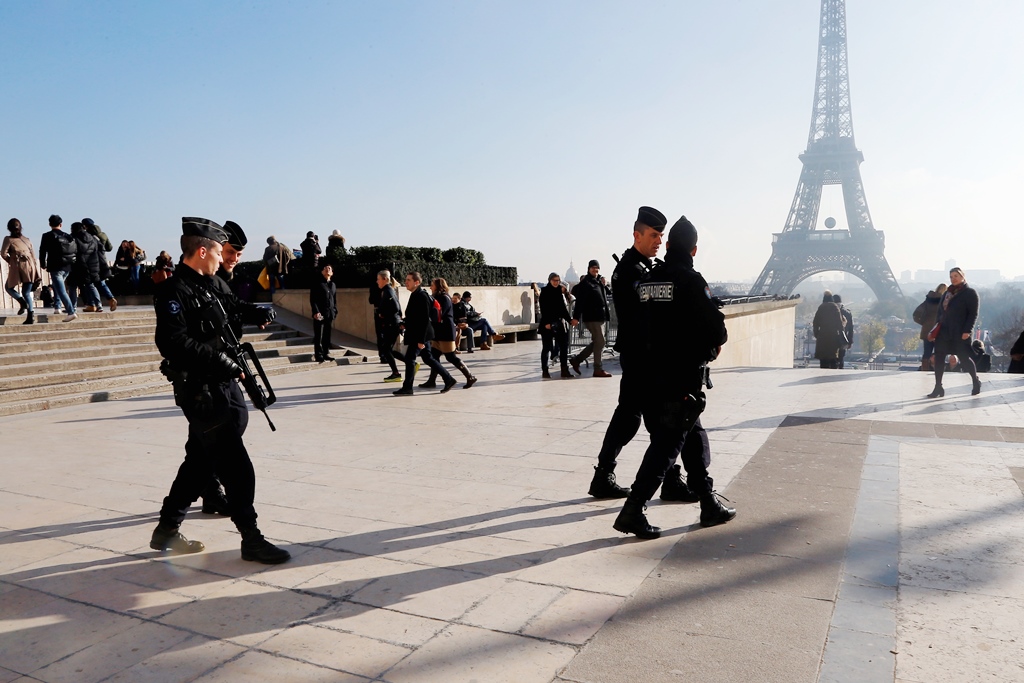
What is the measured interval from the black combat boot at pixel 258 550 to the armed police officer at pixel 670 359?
1723 mm

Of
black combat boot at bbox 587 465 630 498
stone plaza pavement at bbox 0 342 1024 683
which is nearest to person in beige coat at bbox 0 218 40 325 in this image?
stone plaza pavement at bbox 0 342 1024 683

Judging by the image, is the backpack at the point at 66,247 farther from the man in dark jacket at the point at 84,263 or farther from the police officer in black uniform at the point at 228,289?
the police officer in black uniform at the point at 228,289

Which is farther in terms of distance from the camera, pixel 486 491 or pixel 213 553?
pixel 486 491

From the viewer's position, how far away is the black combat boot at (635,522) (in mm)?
3910

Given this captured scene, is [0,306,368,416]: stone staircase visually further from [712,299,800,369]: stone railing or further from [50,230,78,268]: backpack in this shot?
[712,299,800,369]: stone railing

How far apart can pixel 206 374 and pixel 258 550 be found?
901mm

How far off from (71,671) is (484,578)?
1.64m

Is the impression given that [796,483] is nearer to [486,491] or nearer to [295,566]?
[486,491]

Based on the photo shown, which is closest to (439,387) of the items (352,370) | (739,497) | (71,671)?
(352,370)

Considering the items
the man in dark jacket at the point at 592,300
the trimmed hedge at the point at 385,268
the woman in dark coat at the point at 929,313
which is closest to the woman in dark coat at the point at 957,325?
the woman in dark coat at the point at 929,313

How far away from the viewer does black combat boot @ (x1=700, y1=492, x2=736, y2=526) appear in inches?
162

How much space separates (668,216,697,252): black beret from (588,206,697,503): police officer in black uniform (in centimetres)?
20

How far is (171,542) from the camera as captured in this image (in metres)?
3.85

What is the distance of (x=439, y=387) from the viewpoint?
10.7 meters
